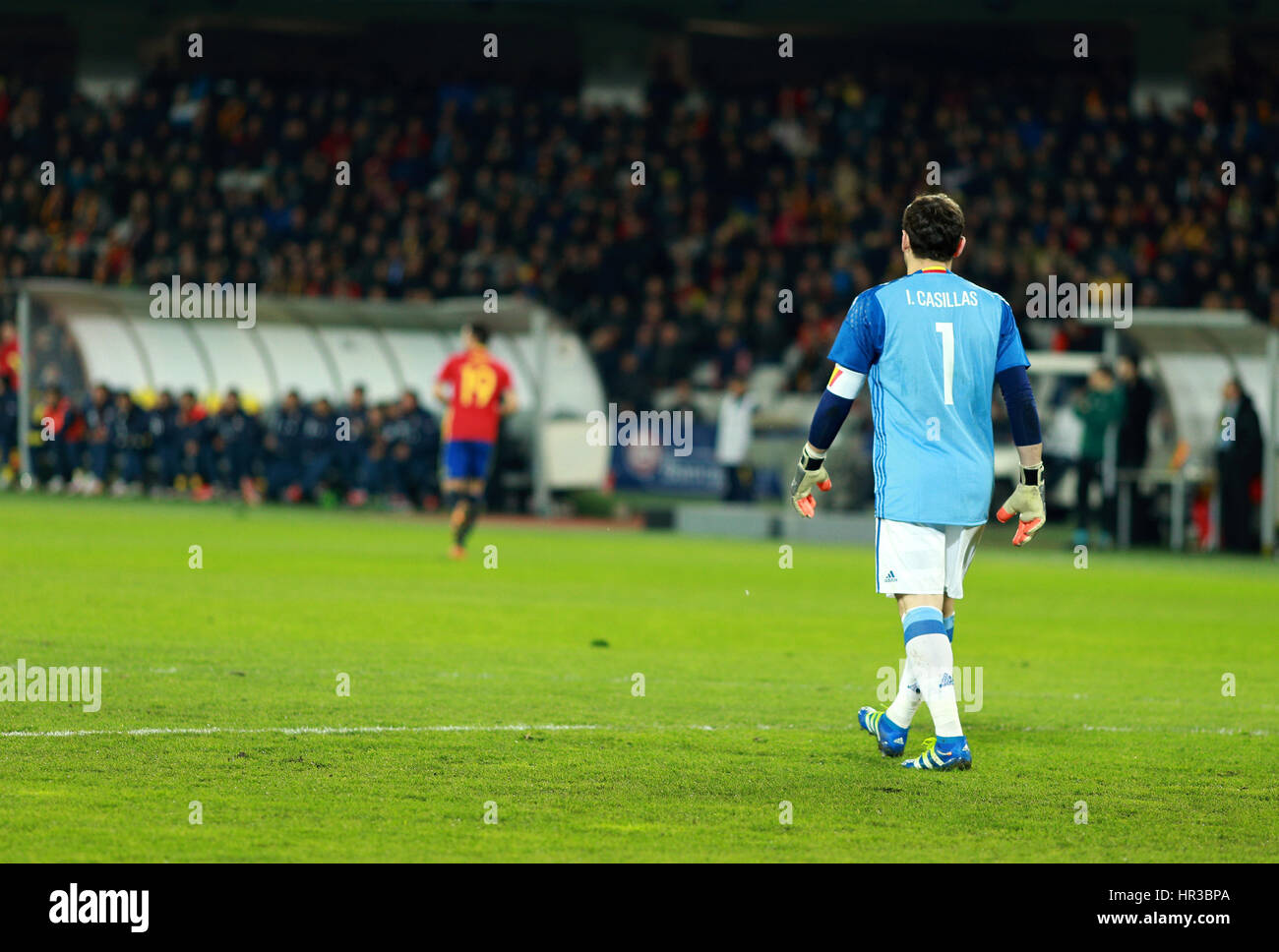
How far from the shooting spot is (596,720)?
8508 millimetres

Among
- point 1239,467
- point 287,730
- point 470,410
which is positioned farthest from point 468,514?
point 287,730

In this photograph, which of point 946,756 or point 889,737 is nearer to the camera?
point 946,756

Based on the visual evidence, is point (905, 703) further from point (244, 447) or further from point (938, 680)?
point (244, 447)

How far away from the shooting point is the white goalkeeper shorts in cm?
741

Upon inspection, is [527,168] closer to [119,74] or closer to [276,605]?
[119,74]

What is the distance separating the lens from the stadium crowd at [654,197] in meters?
30.5

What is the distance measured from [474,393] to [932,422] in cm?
1067

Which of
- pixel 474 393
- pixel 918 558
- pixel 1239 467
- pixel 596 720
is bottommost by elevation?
pixel 596 720

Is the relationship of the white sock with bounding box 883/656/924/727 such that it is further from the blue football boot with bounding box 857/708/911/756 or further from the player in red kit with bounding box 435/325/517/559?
the player in red kit with bounding box 435/325/517/559

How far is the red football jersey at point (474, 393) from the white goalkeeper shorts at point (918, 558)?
10547 millimetres

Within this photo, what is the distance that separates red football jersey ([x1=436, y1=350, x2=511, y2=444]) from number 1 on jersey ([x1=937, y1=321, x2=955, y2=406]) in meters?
10.6

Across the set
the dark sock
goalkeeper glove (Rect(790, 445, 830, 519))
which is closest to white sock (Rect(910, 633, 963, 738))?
goalkeeper glove (Rect(790, 445, 830, 519))

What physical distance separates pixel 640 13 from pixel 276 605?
2640 centimetres

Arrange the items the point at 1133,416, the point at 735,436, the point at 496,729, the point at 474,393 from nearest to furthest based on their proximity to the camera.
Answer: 1. the point at 496,729
2. the point at 474,393
3. the point at 1133,416
4. the point at 735,436
